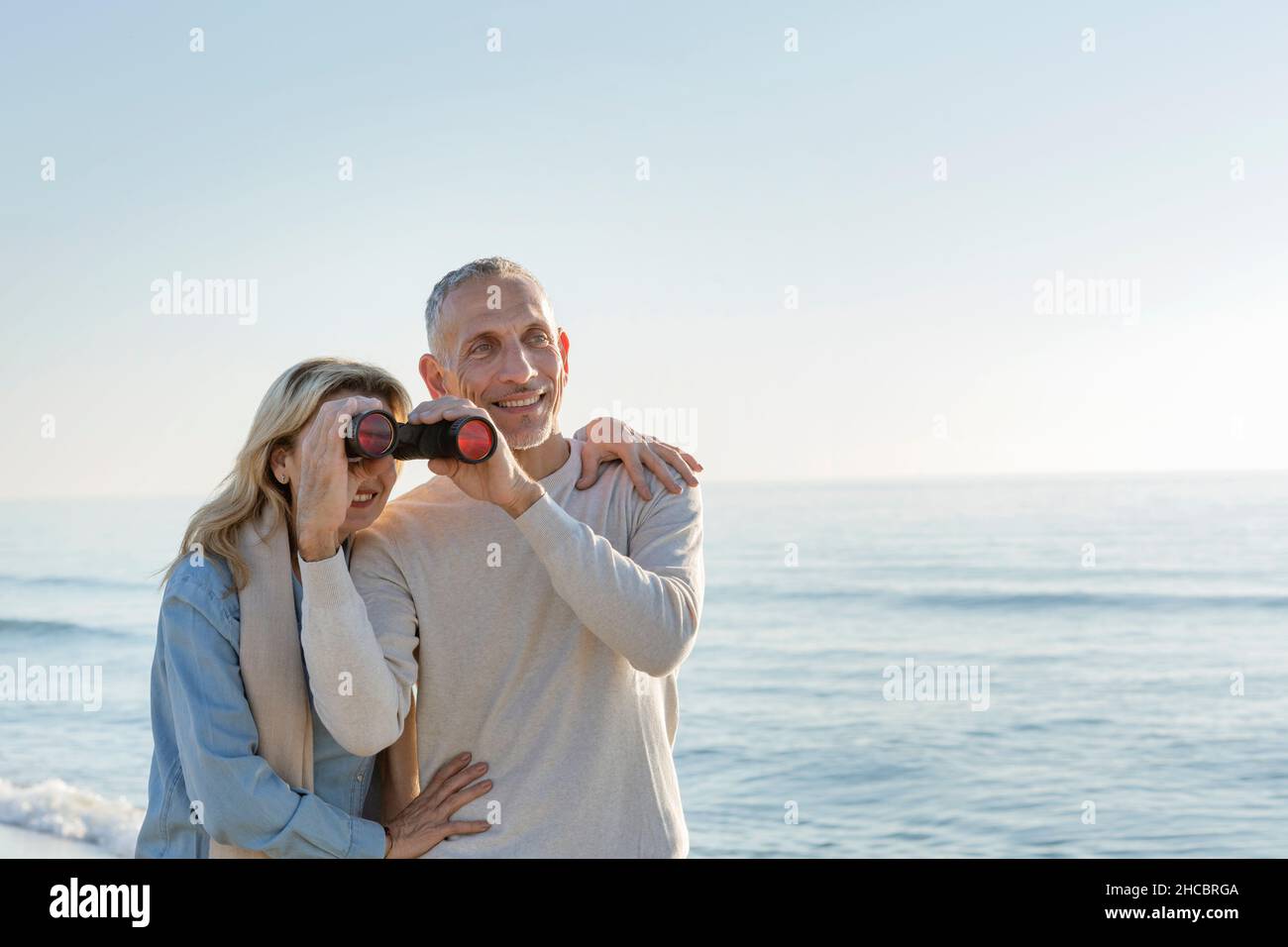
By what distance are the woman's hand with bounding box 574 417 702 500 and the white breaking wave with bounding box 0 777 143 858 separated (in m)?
7.62

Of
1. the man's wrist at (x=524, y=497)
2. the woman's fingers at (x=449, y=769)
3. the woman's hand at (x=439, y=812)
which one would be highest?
the man's wrist at (x=524, y=497)

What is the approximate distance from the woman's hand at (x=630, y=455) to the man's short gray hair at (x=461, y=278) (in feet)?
0.99

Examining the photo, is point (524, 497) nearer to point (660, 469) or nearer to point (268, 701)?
point (660, 469)

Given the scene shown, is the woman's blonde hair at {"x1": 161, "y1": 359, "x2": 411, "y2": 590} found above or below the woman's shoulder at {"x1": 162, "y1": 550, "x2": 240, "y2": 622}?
above

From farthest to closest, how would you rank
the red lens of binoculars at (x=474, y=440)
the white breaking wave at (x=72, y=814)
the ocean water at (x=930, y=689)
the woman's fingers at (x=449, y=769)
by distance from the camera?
the ocean water at (x=930, y=689) → the white breaking wave at (x=72, y=814) → the woman's fingers at (x=449, y=769) → the red lens of binoculars at (x=474, y=440)

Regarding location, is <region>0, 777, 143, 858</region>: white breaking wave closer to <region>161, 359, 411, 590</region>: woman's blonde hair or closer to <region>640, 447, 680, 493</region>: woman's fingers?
<region>161, 359, 411, 590</region>: woman's blonde hair

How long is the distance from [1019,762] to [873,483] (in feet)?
67.0

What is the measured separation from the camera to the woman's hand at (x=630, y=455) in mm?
2314

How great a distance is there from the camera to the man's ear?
2.37 metres

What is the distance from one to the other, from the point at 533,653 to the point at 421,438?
463 mm

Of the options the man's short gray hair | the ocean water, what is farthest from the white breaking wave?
the man's short gray hair

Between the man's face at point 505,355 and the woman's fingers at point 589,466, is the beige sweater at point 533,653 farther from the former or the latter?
the man's face at point 505,355

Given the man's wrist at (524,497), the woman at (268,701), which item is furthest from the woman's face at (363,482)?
the man's wrist at (524,497)
